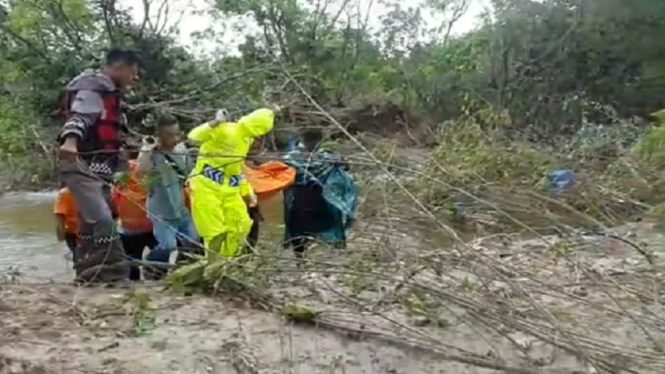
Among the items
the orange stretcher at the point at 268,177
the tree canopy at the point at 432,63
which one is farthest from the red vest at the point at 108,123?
the tree canopy at the point at 432,63

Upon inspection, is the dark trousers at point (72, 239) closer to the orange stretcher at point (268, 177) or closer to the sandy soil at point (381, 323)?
the sandy soil at point (381, 323)

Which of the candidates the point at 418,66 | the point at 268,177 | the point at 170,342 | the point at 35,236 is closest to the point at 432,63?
the point at 418,66

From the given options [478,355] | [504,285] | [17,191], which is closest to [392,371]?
[478,355]

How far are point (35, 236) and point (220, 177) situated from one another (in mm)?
6250

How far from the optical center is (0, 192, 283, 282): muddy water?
7805mm

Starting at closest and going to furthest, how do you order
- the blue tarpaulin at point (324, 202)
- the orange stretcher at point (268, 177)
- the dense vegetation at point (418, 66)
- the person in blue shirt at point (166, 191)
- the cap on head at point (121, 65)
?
the cap on head at point (121, 65) → the person in blue shirt at point (166, 191) → the blue tarpaulin at point (324, 202) → the orange stretcher at point (268, 177) → the dense vegetation at point (418, 66)

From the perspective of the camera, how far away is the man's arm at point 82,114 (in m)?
5.72

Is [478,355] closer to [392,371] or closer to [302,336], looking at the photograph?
[392,371]

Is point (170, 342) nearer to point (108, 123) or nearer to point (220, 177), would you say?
point (108, 123)

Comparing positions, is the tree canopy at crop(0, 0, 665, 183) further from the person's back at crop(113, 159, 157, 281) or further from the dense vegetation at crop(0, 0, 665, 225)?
the person's back at crop(113, 159, 157, 281)

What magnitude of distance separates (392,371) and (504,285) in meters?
0.65

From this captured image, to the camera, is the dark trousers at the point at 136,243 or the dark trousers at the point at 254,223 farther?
the dark trousers at the point at 254,223

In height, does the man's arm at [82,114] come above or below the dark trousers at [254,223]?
above

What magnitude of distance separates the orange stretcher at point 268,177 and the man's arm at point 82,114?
1486 millimetres
